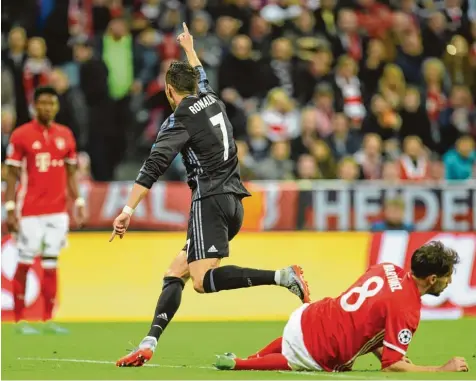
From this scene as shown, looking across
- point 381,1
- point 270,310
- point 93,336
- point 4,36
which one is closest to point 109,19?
point 4,36

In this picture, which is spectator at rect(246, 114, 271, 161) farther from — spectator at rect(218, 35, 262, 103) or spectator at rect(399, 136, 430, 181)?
spectator at rect(399, 136, 430, 181)

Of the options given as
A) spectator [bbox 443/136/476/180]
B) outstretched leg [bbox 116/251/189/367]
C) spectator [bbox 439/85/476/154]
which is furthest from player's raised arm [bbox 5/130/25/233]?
spectator [bbox 439/85/476/154]

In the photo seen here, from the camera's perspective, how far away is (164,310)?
9.55m

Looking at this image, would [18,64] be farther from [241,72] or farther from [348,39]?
[348,39]

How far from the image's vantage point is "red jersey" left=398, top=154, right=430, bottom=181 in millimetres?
17875

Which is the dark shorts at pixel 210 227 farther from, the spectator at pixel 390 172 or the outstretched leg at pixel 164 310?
the spectator at pixel 390 172

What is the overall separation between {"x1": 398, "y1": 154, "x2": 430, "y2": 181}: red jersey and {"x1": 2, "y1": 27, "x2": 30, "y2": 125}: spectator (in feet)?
18.1

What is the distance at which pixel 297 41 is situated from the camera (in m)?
20.3

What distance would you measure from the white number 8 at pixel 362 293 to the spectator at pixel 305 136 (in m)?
10.1

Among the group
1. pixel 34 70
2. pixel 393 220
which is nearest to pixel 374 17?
pixel 393 220

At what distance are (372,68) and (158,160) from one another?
1166cm

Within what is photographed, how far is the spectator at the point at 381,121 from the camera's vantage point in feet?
63.8

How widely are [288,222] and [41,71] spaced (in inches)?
177

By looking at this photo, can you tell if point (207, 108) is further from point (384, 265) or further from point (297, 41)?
point (297, 41)
